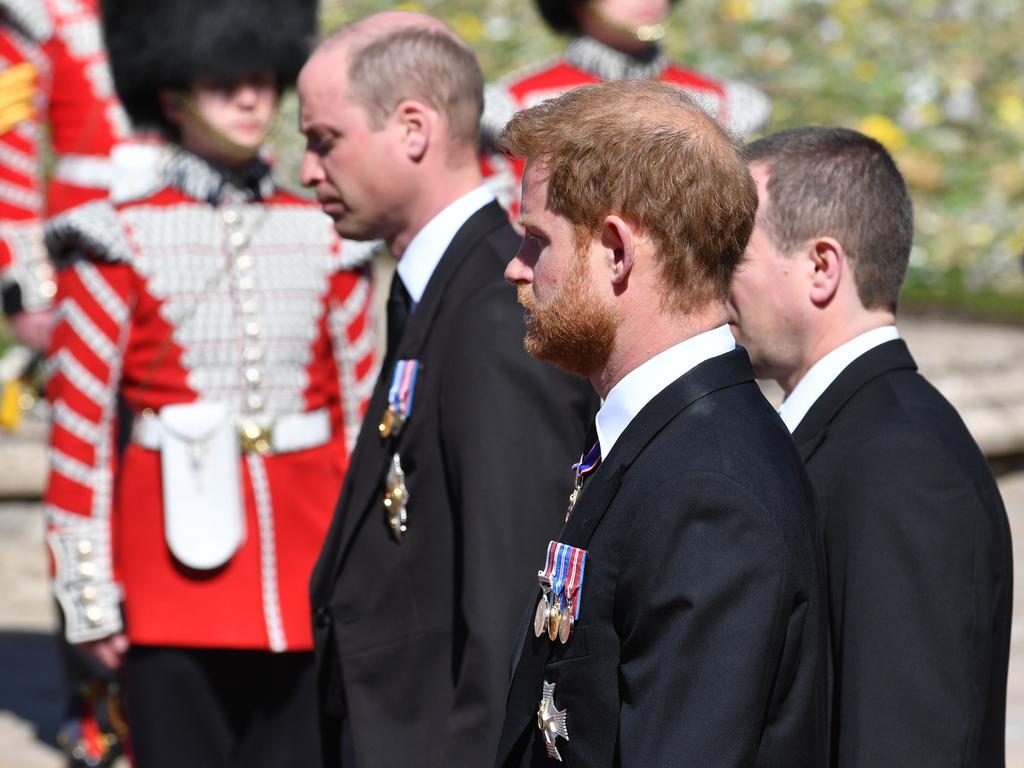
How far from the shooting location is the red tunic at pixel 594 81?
5.30 meters

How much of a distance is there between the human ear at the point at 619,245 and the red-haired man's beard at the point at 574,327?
0.11 ft

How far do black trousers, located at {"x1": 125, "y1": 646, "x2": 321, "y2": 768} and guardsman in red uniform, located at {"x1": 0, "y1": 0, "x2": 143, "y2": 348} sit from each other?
2.13 meters

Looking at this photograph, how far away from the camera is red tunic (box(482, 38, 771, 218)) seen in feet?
17.4

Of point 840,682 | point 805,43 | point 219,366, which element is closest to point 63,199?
point 219,366

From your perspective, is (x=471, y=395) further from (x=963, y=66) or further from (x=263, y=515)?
(x=963, y=66)

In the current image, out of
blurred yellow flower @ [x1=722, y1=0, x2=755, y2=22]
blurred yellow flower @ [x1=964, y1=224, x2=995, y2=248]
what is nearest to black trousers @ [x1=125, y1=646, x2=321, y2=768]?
blurred yellow flower @ [x1=964, y1=224, x2=995, y2=248]

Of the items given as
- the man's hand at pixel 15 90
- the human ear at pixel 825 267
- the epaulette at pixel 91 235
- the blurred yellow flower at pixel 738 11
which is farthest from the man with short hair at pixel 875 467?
the blurred yellow flower at pixel 738 11

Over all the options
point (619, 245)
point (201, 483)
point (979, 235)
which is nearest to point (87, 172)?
point (201, 483)

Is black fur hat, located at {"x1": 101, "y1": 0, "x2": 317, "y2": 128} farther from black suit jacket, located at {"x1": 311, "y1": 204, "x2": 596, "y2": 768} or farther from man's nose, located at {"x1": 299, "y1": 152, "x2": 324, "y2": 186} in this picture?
black suit jacket, located at {"x1": 311, "y1": 204, "x2": 596, "y2": 768}

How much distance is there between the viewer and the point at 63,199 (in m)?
5.82

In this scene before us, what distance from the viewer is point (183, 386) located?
4027 millimetres

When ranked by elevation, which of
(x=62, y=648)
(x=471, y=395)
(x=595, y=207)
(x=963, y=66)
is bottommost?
(x=62, y=648)

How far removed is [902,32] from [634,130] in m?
11.8

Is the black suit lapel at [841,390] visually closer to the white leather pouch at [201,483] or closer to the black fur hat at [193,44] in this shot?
the white leather pouch at [201,483]
